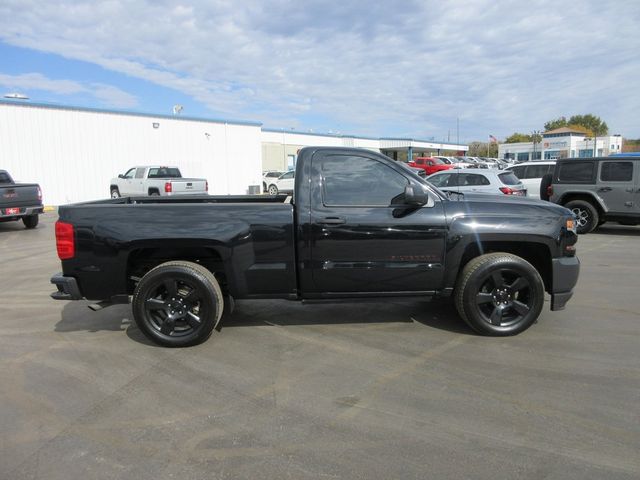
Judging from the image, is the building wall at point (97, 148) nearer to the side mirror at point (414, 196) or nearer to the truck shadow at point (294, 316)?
the truck shadow at point (294, 316)

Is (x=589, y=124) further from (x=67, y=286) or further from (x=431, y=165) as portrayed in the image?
(x=67, y=286)

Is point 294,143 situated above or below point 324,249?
above

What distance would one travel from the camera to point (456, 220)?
4637mm

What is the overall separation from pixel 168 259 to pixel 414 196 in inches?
98.2

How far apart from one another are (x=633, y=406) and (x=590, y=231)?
9.61m

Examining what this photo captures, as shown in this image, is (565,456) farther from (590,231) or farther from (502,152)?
(502,152)

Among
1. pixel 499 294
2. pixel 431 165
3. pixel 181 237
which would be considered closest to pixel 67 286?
pixel 181 237

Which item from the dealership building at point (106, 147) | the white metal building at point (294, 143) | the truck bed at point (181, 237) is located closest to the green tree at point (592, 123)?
the white metal building at point (294, 143)

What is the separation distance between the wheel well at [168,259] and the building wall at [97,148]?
20.1 meters

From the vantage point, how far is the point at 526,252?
16.8 feet

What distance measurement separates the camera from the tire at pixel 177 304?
177 inches

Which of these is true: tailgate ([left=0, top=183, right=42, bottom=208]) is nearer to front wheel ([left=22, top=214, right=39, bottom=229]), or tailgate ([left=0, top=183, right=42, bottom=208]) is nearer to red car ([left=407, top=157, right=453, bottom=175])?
front wheel ([left=22, top=214, right=39, bottom=229])

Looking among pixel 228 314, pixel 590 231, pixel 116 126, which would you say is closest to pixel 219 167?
pixel 116 126

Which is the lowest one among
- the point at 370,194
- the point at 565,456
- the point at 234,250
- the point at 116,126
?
the point at 565,456
